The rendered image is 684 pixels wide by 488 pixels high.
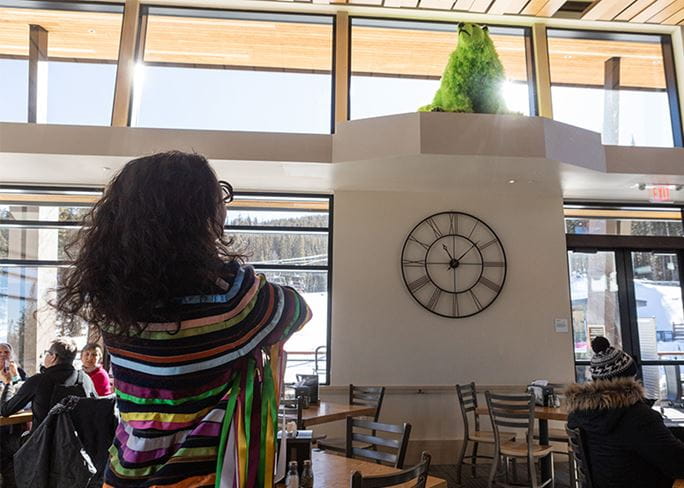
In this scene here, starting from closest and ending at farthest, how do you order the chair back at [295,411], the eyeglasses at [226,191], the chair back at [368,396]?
the eyeglasses at [226,191]
the chair back at [295,411]
the chair back at [368,396]

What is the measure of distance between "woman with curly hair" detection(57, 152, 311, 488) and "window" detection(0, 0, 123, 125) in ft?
14.5

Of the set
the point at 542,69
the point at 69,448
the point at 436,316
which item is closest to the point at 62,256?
the point at 69,448

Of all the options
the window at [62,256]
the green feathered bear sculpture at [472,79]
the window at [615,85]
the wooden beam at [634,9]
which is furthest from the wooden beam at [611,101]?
the window at [62,256]

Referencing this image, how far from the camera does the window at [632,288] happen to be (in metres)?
5.35

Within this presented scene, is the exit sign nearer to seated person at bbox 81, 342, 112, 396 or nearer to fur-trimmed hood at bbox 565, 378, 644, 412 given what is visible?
fur-trimmed hood at bbox 565, 378, 644, 412

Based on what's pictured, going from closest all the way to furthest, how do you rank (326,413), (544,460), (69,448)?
(69,448) < (326,413) < (544,460)

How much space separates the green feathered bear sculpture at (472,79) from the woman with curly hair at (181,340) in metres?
3.53

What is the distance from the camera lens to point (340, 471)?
2.24 metres

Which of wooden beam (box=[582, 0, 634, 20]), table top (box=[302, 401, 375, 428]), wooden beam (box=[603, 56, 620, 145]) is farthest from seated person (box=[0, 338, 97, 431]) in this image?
wooden beam (box=[582, 0, 634, 20])

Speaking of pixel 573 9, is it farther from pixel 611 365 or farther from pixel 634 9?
pixel 611 365

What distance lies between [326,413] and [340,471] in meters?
1.42

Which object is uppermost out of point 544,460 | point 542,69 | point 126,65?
point 542,69

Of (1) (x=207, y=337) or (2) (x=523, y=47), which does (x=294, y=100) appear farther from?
(1) (x=207, y=337)

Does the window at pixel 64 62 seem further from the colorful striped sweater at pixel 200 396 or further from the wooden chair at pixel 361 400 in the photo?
A: the colorful striped sweater at pixel 200 396
